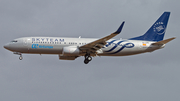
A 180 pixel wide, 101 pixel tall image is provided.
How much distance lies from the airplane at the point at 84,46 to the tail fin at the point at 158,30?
179 mm

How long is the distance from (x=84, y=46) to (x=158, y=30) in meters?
14.6

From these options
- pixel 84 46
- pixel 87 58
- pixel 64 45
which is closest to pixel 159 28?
pixel 87 58

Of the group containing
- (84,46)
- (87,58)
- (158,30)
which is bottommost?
(87,58)

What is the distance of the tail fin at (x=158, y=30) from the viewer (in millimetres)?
56188

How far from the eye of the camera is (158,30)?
187 ft

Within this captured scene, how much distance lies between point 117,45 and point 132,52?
9.61ft

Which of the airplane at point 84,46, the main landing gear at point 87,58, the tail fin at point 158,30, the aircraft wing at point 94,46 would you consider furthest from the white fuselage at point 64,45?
the tail fin at point 158,30

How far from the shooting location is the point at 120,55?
5409 centimetres

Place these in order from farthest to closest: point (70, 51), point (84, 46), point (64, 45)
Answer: point (64, 45) → point (84, 46) → point (70, 51)

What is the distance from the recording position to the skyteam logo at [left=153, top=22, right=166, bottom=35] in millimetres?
56875

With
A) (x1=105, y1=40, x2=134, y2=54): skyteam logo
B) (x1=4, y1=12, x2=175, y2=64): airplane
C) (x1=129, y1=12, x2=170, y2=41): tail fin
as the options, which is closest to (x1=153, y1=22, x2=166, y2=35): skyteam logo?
(x1=129, y1=12, x2=170, y2=41): tail fin

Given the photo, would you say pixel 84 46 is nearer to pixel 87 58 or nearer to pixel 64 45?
pixel 87 58

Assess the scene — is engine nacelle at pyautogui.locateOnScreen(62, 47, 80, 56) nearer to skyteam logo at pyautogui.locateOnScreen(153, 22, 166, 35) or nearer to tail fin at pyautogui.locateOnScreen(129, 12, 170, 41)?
tail fin at pyautogui.locateOnScreen(129, 12, 170, 41)

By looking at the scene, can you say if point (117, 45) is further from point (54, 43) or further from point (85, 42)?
point (54, 43)
